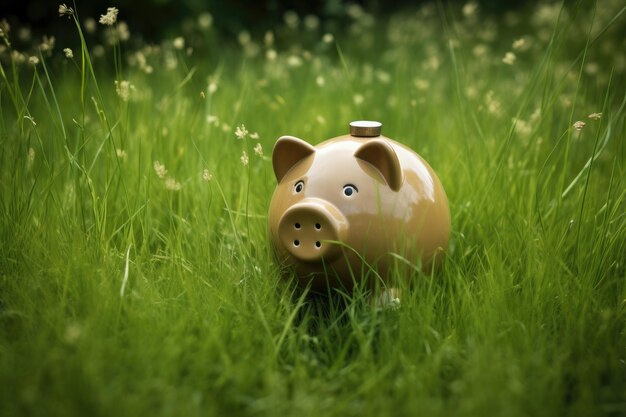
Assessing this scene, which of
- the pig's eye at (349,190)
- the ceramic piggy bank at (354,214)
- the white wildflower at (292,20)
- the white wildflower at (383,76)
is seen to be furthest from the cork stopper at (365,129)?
the white wildflower at (292,20)

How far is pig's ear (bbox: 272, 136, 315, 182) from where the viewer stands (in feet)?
6.81

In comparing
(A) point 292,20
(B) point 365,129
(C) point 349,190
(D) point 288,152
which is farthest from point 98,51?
(C) point 349,190

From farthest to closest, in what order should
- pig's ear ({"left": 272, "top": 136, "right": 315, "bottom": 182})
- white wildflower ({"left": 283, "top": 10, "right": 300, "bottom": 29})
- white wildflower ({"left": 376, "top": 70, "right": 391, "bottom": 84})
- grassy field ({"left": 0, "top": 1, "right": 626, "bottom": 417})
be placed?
white wildflower ({"left": 283, "top": 10, "right": 300, "bottom": 29})
white wildflower ({"left": 376, "top": 70, "right": 391, "bottom": 84})
pig's ear ({"left": 272, "top": 136, "right": 315, "bottom": 182})
grassy field ({"left": 0, "top": 1, "right": 626, "bottom": 417})

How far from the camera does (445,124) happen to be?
11.7 ft

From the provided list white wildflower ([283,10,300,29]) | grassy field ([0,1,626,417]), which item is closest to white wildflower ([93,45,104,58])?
grassy field ([0,1,626,417])

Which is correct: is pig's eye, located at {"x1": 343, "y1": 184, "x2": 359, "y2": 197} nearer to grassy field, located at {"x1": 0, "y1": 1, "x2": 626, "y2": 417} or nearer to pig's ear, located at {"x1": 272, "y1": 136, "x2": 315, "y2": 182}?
pig's ear, located at {"x1": 272, "y1": 136, "x2": 315, "y2": 182}

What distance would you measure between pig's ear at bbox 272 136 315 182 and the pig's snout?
22 cm

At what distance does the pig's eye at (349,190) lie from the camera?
1.95 m

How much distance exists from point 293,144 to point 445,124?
5.60 ft

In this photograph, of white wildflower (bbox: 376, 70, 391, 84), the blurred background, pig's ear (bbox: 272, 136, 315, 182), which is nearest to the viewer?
pig's ear (bbox: 272, 136, 315, 182)

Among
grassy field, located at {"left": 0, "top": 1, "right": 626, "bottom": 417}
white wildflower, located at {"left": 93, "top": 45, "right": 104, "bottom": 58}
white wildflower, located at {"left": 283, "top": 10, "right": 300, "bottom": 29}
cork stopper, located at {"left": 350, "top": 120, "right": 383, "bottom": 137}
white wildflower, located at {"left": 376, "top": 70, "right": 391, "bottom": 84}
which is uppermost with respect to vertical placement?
white wildflower, located at {"left": 283, "top": 10, "right": 300, "bottom": 29}

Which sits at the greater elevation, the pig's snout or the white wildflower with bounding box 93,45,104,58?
the white wildflower with bounding box 93,45,104,58

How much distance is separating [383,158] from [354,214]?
19 centimetres

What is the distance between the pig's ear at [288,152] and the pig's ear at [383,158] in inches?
7.4
